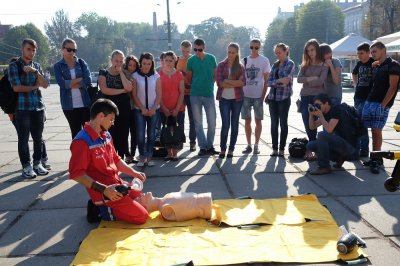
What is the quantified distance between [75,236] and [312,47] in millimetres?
4680

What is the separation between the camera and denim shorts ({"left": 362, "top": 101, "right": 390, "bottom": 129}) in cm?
644

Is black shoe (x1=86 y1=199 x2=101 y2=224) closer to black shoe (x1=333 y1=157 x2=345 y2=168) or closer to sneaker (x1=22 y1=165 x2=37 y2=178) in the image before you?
sneaker (x1=22 y1=165 x2=37 y2=178)

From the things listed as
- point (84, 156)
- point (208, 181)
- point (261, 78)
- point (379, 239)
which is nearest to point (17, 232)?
point (84, 156)

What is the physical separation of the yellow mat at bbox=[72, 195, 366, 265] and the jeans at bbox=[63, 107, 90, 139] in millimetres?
2529

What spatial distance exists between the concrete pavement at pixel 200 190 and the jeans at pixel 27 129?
0.38 m

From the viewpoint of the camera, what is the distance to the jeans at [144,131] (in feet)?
22.1

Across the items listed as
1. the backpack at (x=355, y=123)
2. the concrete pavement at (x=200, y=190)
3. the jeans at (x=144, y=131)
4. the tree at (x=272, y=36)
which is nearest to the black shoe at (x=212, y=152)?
the concrete pavement at (x=200, y=190)

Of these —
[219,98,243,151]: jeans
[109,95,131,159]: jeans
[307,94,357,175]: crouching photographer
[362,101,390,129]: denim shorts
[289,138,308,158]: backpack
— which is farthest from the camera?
[219,98,243,151]: jeans

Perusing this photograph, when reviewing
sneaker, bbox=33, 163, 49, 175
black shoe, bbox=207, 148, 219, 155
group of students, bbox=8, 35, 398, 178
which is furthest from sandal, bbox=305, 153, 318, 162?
sneaker, bbox=33, 163, 49, 175

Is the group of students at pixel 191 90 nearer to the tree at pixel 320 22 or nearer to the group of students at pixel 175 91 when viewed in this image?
the group of students at pixel 175 91

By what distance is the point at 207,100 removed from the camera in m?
7.42

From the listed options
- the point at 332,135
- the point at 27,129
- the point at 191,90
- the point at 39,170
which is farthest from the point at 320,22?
the point at 27,129

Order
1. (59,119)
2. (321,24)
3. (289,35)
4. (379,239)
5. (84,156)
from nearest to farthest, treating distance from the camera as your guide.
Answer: (379,239), (84,156), (59,119), (321,24), (289,35)

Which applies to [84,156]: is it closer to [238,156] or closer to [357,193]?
[357,193]
